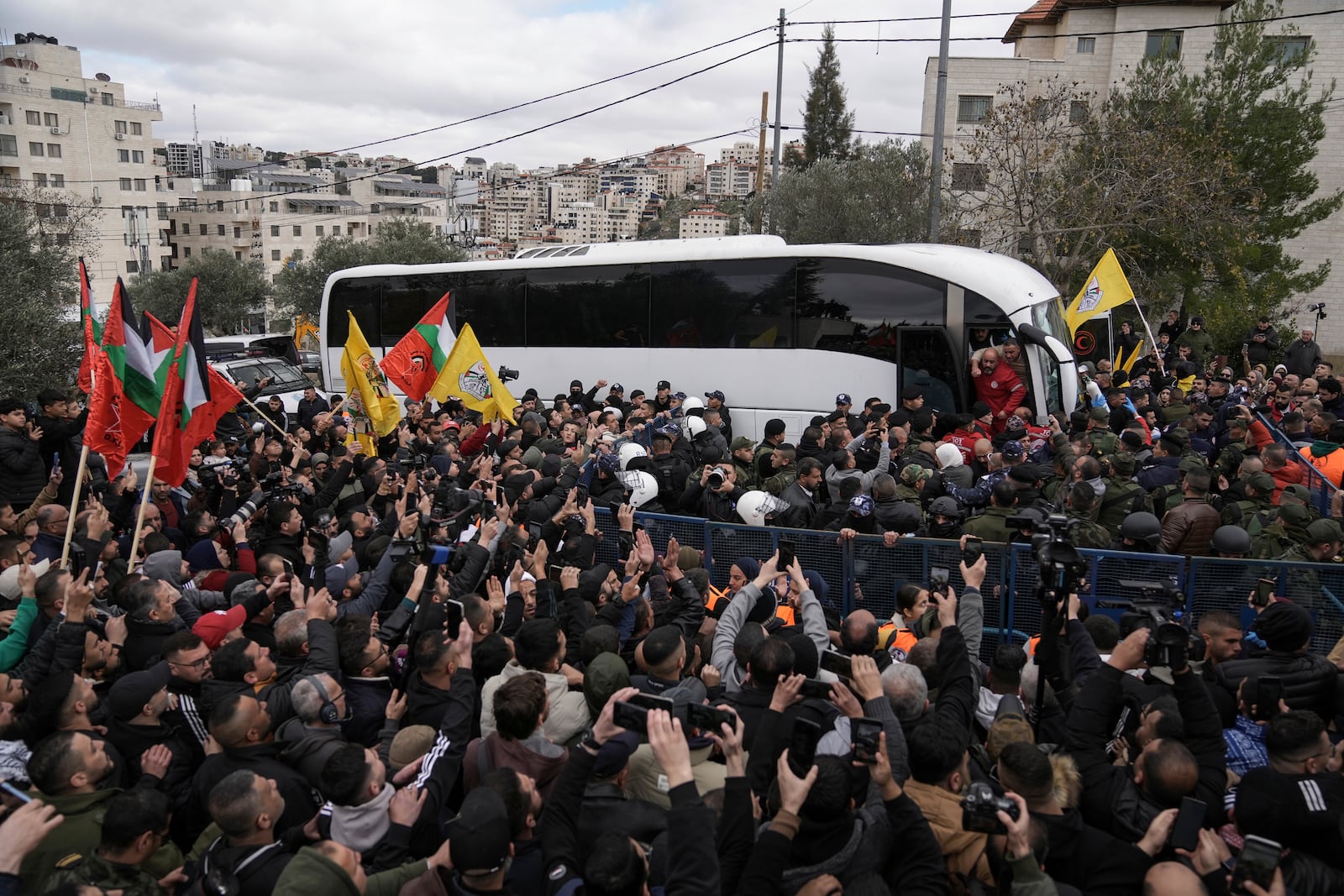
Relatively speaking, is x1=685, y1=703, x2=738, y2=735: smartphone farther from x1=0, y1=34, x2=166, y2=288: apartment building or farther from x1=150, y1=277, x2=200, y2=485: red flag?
x1=0, y1=34, x2=166, y2=288: apartment building

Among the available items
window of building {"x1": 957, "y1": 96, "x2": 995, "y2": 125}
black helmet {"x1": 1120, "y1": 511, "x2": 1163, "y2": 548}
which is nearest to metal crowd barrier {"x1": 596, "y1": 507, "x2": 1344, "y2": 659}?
black helmet {"x1": 1120, "y1": 511, "x2": 1163, "y2": 548}

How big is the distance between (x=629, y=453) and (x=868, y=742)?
613 centimetres

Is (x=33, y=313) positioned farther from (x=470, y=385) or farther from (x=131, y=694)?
(x=131, y=694)

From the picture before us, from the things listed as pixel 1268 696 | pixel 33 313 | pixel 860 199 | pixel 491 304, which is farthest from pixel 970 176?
pixel 1268 696

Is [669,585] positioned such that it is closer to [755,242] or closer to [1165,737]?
[1165,737]

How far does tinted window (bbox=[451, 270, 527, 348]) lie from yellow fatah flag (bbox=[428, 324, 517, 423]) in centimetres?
403

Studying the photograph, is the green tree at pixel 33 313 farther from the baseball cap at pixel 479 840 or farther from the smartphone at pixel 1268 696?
the smartphone at pixel 1268 696

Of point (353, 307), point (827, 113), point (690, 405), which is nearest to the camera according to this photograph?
point (690, 405)

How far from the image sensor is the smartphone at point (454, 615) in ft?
16.6

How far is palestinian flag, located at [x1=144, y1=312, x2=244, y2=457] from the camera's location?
24.8 feet

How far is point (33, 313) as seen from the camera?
13.0 metres

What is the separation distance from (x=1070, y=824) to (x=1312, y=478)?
671 cm

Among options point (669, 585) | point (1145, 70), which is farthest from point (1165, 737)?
point (1145, 70)

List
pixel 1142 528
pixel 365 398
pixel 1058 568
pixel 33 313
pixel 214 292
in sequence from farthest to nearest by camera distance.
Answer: pixel 214 292
pixel 33 313
pixel 365 398
pixel 1142 528
pixel 1058 568
